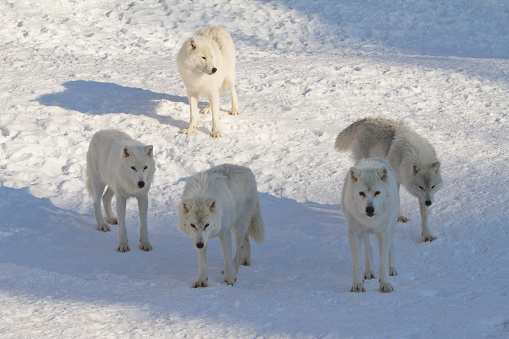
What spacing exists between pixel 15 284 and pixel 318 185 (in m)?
4.88

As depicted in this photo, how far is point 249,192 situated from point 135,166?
1.45m

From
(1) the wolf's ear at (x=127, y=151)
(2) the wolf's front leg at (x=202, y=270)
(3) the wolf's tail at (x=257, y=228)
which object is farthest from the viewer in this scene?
(1) the wolf's ear at (x=127, y=151)

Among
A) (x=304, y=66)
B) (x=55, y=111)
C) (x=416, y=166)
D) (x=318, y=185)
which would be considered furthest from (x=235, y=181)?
(x=304, y=66)

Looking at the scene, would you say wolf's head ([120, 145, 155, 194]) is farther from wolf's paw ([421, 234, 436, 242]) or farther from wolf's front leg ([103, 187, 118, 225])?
wolf's paw ([421, 234, 436, 242])

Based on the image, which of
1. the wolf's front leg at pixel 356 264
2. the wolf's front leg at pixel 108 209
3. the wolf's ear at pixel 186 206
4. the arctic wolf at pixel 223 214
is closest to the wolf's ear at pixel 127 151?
the arctic wolf at pixel 223 214

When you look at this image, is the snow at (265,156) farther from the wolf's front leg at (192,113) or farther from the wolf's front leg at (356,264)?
the wolf's front leg at (192,113)

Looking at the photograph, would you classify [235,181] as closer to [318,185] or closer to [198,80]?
[318,185]

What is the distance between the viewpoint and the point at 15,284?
5.40m

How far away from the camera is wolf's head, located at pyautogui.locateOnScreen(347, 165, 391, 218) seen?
520 centimetres

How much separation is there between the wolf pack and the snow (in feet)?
1.01

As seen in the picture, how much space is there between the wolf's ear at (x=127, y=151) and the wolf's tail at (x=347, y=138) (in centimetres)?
325

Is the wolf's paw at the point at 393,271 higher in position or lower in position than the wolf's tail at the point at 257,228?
lower

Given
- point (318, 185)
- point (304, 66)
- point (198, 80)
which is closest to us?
point (318, 185)

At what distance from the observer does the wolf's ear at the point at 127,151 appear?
6.52 m
